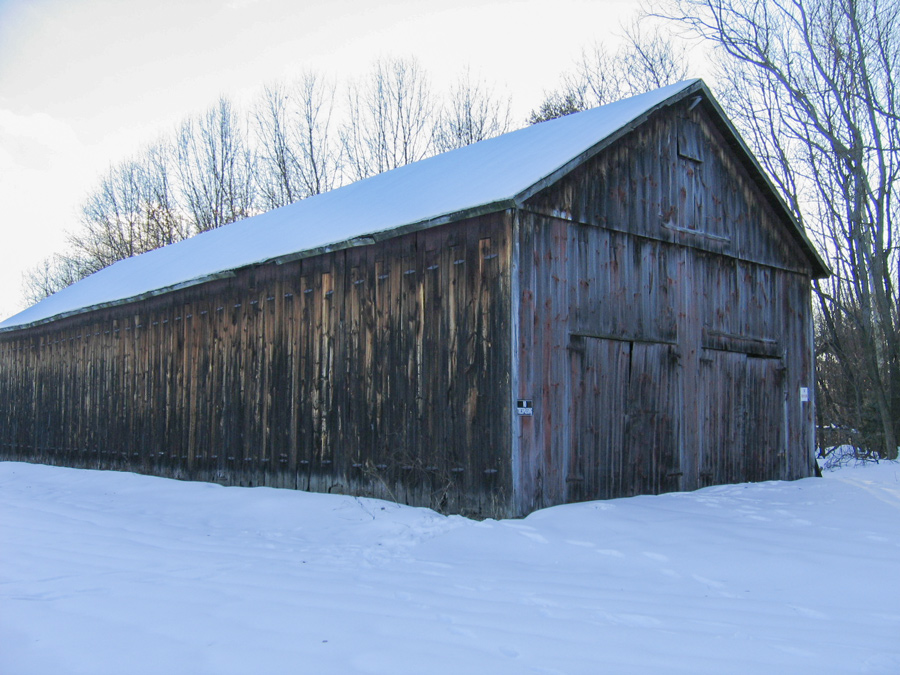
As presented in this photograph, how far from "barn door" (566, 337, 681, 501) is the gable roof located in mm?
2066

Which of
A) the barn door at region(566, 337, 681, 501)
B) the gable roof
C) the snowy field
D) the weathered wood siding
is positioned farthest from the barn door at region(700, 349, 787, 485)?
the gable roof

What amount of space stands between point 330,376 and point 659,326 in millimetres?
4399

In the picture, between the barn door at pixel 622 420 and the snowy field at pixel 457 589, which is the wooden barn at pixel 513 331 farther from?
the snowy field at pixel 457 589

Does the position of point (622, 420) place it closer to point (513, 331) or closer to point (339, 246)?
point (513, 331)

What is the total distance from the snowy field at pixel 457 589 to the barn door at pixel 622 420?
39 centimetres

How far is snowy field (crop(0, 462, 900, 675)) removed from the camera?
3846mm

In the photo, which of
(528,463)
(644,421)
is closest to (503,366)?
(528,463)

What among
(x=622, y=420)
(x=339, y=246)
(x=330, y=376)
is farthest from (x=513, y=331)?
(x=330, y=376)

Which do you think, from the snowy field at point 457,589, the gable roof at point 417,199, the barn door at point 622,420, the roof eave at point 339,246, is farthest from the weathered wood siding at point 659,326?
the snowy field at point 457,589

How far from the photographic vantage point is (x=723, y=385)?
10969 mm

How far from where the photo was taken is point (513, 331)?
8.20 meters

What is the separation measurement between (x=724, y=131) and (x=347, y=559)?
27.7 ft

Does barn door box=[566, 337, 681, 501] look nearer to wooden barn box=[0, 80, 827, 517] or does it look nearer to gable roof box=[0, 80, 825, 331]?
wooden barn box=[0, 80, 827, 517]

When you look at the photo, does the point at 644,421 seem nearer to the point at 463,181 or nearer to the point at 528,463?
the point at 528,463
